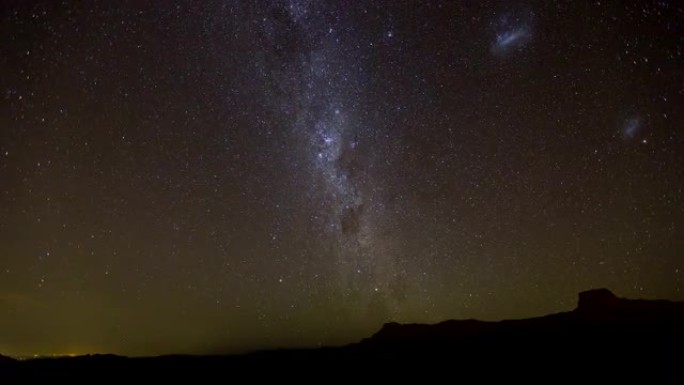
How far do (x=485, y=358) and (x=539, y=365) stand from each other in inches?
39.1

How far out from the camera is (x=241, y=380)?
8.37 meters

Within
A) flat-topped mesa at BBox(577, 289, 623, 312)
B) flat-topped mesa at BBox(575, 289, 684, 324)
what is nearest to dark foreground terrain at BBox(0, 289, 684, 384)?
flat-topped mesa at BBox(575, 289, 684, 324)

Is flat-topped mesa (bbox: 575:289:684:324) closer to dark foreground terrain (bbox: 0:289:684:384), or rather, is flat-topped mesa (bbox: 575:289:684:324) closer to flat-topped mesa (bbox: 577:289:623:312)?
flat-topped mesa (bbox: 577:289:623:312)

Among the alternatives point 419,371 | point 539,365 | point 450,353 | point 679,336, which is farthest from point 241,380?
point 679,336

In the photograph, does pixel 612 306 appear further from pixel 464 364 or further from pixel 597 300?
pixel 464 364

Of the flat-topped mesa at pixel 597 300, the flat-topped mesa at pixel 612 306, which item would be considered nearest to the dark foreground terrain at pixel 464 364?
the flat-topped mesa at pixel 612 306

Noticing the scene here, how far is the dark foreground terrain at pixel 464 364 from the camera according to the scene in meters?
Result: 7.59

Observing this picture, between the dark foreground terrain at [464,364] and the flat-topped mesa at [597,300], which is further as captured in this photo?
the flat-topped mesa at [597,300]

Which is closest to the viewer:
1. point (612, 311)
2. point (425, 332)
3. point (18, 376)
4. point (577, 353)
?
point (577, 353)

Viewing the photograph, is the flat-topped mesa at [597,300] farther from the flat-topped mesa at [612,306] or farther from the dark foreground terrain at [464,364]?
the dark foreground terrain at [464,364]

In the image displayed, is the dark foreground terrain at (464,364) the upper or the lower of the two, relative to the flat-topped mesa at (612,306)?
lower

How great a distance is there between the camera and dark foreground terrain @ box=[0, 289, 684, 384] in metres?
7.59

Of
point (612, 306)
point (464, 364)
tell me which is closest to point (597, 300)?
point (612, 306)

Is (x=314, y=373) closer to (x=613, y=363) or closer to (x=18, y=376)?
(x=613, y=363)
